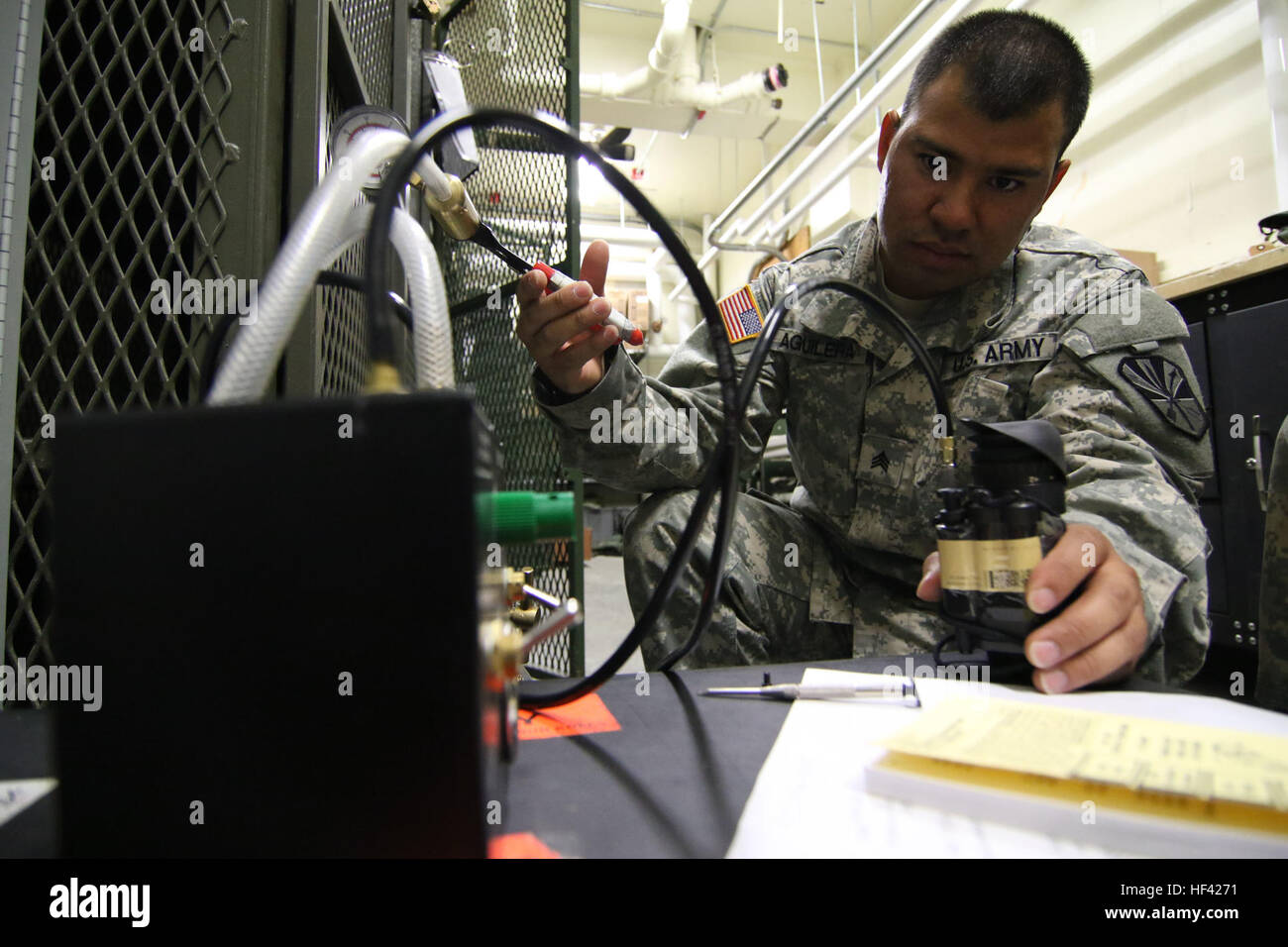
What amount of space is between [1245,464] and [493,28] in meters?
1.75

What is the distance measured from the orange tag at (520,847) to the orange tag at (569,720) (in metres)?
0.11

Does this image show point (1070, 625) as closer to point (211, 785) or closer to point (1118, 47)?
point (211, 785)

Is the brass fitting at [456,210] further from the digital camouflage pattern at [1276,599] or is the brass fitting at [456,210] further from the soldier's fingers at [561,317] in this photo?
the digital camouflage pattern at [1276,599]

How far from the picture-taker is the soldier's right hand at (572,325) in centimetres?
60

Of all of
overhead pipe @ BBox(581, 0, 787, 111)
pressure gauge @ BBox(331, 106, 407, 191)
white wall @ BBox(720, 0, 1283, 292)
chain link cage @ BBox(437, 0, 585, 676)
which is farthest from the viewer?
overhead pipe @ BBox(581, 0, 787, 111)

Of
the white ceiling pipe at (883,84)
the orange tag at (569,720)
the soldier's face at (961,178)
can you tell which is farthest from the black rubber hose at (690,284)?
the white ceiling pipe at (883,84)

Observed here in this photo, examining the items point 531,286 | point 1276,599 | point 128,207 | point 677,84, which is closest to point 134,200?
point 128,207

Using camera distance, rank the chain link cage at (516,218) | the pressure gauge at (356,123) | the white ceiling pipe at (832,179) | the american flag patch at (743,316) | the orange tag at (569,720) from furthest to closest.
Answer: the white ceiling pipe at (832,179)
the chain link cage at (516,218)
the american flag patch at (743,316)
the pressure gauge at (356,123)
the orange tag at (569,720)

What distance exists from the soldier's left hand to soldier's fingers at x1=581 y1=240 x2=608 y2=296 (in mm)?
449

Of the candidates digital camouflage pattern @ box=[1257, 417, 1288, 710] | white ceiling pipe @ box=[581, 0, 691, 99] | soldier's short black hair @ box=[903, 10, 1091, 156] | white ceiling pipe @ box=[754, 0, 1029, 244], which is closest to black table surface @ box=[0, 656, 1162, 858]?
digital camouflage pattern @ box=[1257, 417, 1288, 710]

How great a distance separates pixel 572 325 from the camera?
64 centimetres

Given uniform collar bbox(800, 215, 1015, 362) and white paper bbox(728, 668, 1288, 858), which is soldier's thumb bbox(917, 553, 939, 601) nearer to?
white paper bbox(728, 668, 1288, 858)

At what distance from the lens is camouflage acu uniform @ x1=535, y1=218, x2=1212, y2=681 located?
2.41 ft
